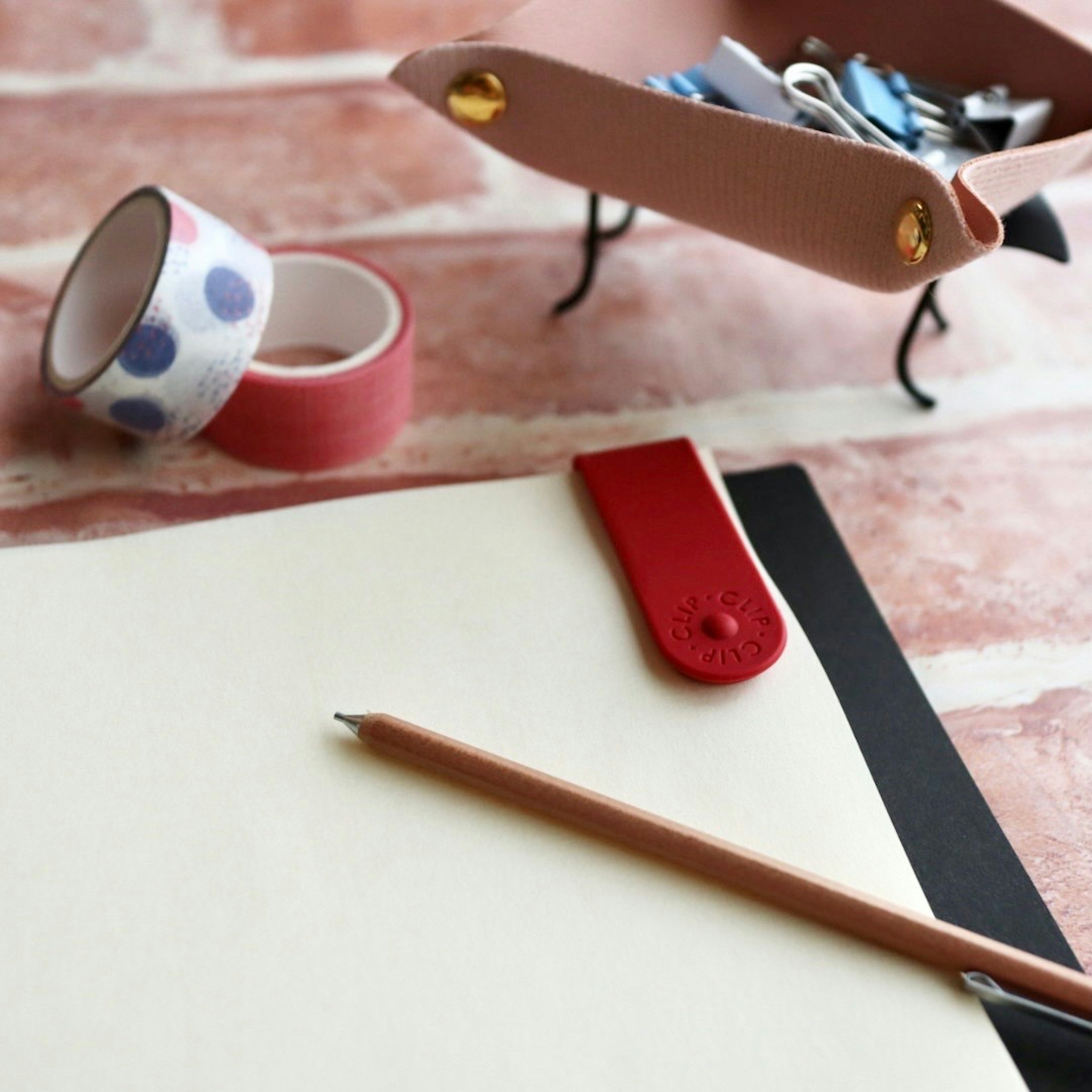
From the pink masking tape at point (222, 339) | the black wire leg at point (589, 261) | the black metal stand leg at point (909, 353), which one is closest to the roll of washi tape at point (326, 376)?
the pink masking tape at point (222, 339)

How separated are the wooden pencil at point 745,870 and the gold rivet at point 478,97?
25cm

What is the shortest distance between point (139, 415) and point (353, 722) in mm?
163

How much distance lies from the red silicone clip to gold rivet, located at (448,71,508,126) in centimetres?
14

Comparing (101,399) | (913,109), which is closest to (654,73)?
(913,109)

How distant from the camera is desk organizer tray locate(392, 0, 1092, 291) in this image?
406 millimetres

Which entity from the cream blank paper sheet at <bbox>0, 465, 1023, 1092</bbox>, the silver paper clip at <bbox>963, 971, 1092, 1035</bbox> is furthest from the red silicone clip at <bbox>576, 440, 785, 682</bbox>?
the silver paper clip at <bbox>963, 971, 1092, 1035</bbox>

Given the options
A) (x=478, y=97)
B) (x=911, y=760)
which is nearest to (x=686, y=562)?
(x=911, y=760)

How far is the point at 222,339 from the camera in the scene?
456 millimetres

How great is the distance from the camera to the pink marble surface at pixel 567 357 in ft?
1.51

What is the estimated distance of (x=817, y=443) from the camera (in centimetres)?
53

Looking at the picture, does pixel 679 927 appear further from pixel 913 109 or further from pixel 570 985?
pixel 913 109

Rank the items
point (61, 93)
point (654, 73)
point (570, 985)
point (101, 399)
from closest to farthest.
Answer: point (570, 985)
point (101, 399)
point (654, 73)
point (61, 93)

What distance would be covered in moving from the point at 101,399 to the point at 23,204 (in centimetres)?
21

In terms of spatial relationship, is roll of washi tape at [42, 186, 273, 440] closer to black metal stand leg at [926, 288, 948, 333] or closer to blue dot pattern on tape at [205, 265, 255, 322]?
blue dot pattern on tape at [205, 265, 255, 322]
